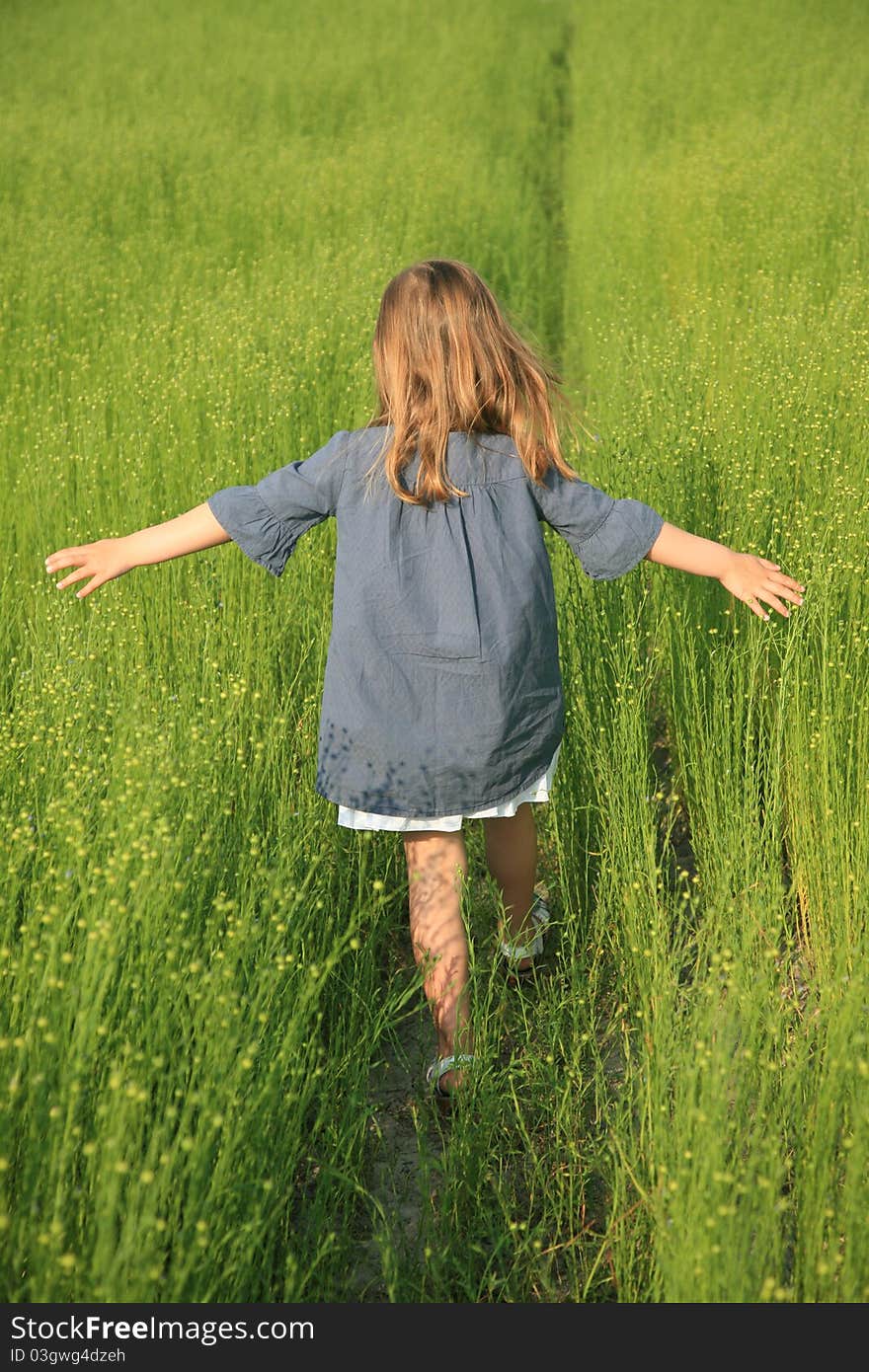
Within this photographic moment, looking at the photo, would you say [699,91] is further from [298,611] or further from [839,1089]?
[839,1089]

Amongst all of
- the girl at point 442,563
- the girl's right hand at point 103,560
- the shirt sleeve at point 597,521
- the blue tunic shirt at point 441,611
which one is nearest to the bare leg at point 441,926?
the girl at point 442,563

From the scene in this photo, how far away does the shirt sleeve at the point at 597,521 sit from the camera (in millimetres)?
2383

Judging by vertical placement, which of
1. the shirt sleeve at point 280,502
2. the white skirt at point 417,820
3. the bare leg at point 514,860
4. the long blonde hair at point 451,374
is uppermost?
the long blonde hair at point 451,374

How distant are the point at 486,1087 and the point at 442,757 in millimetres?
626

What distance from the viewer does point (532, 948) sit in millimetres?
2775

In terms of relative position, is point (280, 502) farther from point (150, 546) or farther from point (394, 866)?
point (394, 866)

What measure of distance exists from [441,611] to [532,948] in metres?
0.90

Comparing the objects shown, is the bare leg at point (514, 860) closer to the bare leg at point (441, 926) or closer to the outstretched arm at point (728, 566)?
the bare leg at point (441, 926)

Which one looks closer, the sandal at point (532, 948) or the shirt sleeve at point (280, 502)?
the shirt sleeve at point (280, 502)

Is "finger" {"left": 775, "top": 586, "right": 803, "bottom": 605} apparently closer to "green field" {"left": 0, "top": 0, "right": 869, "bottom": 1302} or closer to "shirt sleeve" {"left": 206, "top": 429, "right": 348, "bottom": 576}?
"green field" {"left": 0, "top": 0, "right": 869, "bottom": 1302}

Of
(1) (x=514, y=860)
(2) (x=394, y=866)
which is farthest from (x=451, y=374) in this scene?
(2) (x=394, y=866)

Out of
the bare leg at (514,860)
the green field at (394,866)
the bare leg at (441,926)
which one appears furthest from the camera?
the bare leg at (514,860)

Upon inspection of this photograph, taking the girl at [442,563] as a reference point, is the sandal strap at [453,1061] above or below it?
below

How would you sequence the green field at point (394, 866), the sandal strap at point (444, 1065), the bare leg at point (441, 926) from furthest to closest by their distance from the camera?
the bare leg at point (441, 926) → the sandal strap at point (444, 1065) → the green field at point (394, 866)
